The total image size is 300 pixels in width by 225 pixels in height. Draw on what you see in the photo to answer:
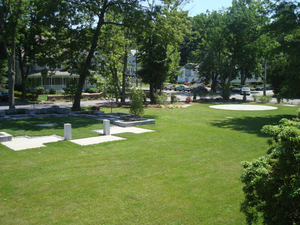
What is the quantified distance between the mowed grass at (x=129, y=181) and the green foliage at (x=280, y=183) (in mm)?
1810

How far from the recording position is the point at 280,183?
4035mm

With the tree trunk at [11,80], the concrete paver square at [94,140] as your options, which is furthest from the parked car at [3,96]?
the concrete paver square at [94,140]

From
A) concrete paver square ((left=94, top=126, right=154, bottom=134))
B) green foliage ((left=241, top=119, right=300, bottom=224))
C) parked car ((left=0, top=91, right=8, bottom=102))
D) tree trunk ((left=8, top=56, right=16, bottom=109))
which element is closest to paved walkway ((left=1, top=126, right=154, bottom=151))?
concrete paver square ((left=94, top=126, right=154, bottom=134))

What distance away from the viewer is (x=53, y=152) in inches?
419

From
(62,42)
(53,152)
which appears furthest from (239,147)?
(62,42)

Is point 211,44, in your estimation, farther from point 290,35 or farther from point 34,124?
point 34,124

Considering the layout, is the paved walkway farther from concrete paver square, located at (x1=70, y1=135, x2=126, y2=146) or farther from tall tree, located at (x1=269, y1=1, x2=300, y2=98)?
tall tree, located at (x1=269, y1=1, x2=300, y2=98)

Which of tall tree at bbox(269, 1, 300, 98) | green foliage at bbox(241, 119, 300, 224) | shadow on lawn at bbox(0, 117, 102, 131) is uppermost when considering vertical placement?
tall tree at bbox(269, 1, 300, 98)

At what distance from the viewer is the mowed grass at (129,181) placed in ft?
19.2

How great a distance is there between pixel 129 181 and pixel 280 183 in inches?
178

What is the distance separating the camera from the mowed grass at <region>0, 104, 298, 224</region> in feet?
19.2

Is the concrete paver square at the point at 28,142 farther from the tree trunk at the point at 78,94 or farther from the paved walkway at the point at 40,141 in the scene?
the tree trunk at the point at 78,94

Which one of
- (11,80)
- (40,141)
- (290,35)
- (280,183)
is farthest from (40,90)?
(280,183)

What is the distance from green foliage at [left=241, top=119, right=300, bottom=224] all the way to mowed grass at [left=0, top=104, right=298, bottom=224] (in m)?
1.81
